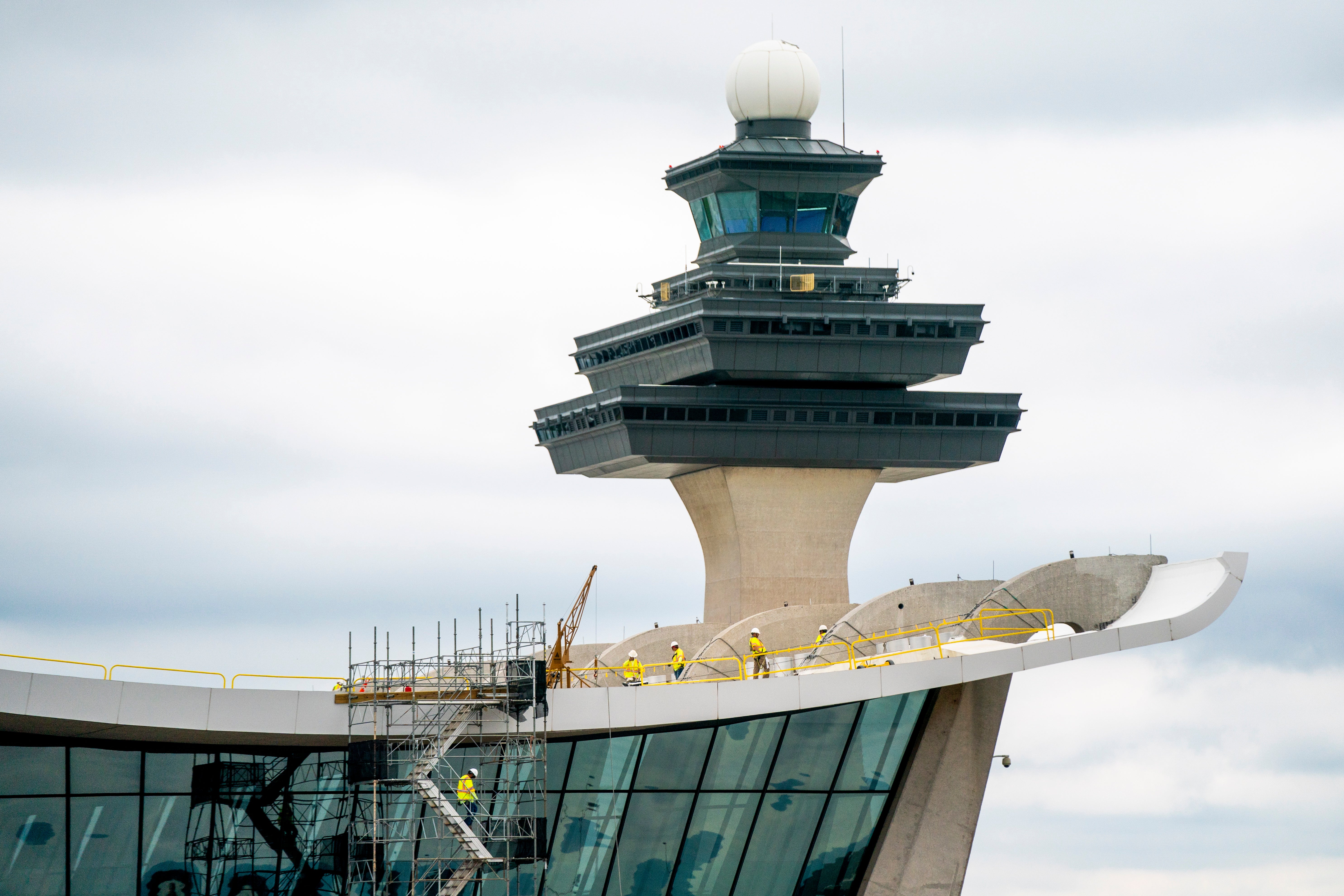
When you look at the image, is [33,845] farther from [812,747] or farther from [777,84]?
A: [777,84]

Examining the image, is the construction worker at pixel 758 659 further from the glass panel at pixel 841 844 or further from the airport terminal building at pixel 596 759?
the glass panel at pixel 841 844

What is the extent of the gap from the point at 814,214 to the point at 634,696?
123 ft

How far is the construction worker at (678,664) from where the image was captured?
51156 mm

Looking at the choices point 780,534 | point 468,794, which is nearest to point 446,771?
point 468,794

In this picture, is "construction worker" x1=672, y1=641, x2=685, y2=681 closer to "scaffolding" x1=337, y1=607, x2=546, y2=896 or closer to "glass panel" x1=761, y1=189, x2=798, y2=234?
"scaffolding" x1=337, y1=607, x2=546, y2=896

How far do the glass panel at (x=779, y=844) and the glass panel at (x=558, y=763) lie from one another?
523cm

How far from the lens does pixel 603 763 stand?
46.4 metres

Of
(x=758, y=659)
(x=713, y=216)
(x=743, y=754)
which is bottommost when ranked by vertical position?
(x=743, y=754)

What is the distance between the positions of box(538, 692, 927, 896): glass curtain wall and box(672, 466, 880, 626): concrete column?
25.2 metres

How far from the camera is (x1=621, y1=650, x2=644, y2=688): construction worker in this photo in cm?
4875

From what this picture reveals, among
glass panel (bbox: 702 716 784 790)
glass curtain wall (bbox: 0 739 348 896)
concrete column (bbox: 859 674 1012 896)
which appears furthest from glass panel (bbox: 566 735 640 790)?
concrete column (bbox: 859 674 1012 896)

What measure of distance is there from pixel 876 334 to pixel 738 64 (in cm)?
1378

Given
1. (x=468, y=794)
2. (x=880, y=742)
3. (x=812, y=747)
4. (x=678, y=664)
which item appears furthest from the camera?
(x=678, y=664)

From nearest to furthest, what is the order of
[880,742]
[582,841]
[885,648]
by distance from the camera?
[582,841]
[880,742]
[885,648]
